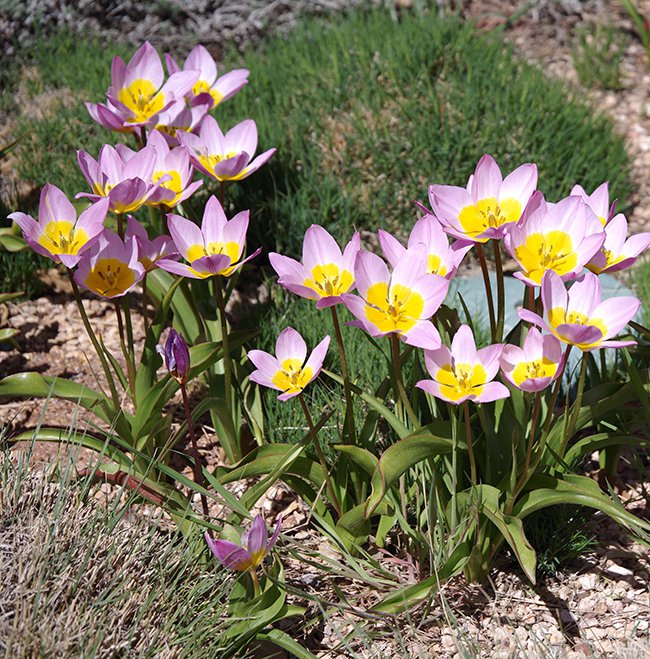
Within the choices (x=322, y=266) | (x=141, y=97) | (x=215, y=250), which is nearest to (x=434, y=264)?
(x=322, y=266)

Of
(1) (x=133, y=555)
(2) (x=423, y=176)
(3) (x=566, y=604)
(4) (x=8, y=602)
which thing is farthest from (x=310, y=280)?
(2) (x=423, y=176)

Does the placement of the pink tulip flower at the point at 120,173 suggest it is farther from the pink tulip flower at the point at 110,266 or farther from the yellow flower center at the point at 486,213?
the yellow flower center at the point at 486,213

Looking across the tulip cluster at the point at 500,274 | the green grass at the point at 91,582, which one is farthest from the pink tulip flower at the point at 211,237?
the green grass at the point at 91,582

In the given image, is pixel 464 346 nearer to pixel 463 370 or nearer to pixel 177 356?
pixel 463 370

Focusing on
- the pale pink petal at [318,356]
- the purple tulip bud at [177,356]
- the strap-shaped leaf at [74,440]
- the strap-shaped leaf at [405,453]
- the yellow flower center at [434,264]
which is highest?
the yellow flower center at [434,264]

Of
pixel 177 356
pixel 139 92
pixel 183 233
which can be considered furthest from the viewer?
pixel 139 92

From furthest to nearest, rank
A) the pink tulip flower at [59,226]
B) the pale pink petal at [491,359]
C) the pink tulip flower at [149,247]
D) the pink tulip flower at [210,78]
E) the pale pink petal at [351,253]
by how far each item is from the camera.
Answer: the pink tulip flower at [210,78], the pink tulip flower at [149,247], the pink tulip flower at [59,226], the pale pink petal at [351,253], the pale pink petal at [491,359]

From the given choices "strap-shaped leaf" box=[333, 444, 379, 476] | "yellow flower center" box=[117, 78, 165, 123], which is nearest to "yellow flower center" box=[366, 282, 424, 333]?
"strap-shaped leaf" box=[333, 444, 379, 476]

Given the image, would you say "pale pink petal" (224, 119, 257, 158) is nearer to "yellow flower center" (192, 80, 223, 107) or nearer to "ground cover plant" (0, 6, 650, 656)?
"ground cover plant" (0, 6, 650, 656)
